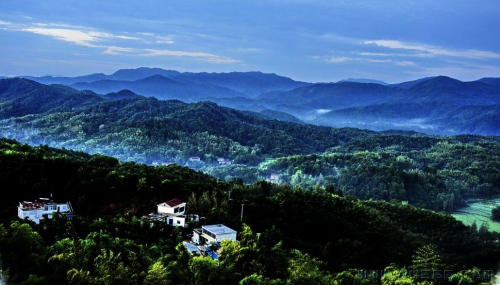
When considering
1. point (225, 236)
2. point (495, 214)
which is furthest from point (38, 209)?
point (495, 214)

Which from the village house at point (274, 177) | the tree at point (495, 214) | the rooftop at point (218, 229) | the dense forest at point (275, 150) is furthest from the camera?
the village house at point (274, 177)

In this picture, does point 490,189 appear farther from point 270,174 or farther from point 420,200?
point 270,174

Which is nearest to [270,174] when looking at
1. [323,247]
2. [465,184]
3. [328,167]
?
[328,167]

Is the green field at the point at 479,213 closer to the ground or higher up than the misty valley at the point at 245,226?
closer to the ground

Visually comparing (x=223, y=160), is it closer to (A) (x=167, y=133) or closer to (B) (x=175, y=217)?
(A) (x=167, y=133)

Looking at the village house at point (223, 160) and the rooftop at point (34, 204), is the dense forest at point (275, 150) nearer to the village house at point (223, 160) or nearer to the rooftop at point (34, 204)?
the village house at point (223, 160)

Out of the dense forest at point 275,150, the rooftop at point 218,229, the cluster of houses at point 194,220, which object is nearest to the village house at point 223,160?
the dense forest at point 275,150

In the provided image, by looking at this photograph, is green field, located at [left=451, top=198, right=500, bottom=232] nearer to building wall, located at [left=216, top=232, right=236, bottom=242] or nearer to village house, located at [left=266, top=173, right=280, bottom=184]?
village house, located at [left=266, top=173, right=280, bottom=184]
